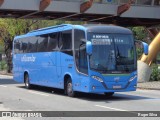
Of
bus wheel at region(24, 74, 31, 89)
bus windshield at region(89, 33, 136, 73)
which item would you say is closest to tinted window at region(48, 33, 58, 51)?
bus windshield at region(89, 33, 136, 73)

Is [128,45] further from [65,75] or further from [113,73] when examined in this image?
[65,75]

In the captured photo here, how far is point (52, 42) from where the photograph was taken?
2177 cm

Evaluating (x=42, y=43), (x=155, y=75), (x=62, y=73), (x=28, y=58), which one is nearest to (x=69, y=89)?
(x=62, y=73)

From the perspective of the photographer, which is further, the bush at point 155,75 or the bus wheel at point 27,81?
the bush at point 155,75

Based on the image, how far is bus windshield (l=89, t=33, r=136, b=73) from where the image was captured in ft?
59.1

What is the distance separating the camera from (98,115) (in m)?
13.3

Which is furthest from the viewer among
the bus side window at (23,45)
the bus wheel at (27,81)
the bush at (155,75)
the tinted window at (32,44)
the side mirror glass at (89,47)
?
the bush at (155,75)

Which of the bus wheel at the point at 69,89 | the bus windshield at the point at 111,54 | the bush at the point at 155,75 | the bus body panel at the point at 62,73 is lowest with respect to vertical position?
the bush at the point at 155,75

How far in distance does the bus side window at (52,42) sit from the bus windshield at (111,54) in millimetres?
3435

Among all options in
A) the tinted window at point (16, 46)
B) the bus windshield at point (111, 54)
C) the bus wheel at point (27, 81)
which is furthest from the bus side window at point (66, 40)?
the tinted window at point (16, 46)

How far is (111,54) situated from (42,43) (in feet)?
20.1

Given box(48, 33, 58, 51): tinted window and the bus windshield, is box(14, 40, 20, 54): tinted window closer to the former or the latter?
box(48, 33, 58, 51): tinted window

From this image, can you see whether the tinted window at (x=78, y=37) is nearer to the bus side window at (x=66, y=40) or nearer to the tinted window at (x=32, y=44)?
the bus side window at (x=66, y=40)

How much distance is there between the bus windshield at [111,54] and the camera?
1800 centimetres
